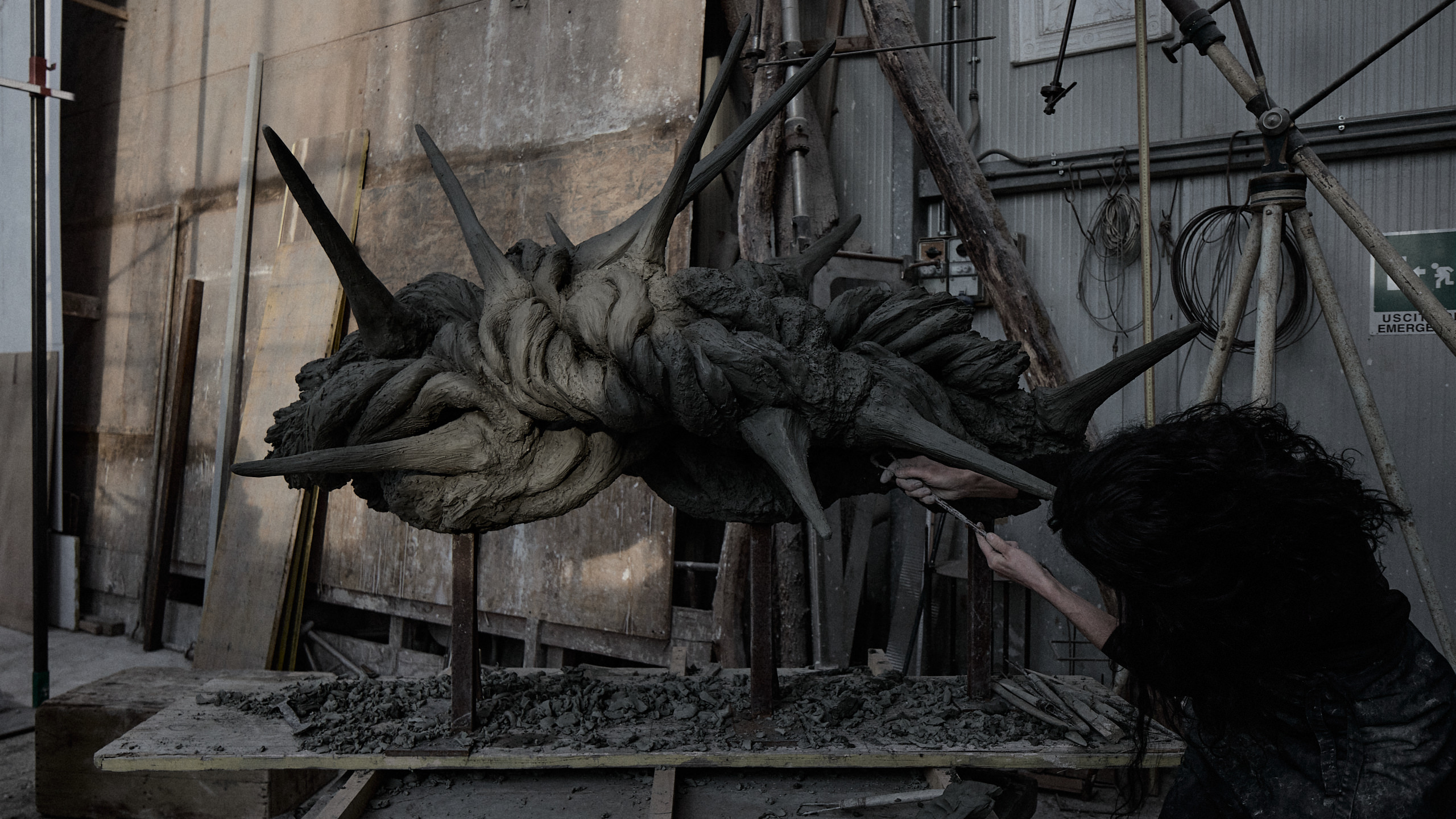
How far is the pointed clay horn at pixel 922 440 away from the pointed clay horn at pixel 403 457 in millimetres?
879

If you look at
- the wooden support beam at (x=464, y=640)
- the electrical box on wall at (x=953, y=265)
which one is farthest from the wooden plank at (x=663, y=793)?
the electrical box on wall at (x=953, y=265)

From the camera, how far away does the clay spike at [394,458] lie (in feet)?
5.49

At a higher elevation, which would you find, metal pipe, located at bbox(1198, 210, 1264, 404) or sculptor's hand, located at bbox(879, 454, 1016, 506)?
metal pipe, located at bbox(1198, 210, 1264, 404)

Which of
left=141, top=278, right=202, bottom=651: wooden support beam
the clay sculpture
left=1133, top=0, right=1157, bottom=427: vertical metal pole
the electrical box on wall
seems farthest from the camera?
left=141, top=278, right=202, bottom=651: wooden support beam

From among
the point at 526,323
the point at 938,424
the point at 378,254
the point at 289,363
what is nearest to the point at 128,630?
the point at 289,363

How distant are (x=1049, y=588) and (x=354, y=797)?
5.43 feet

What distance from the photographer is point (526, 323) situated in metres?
1.87

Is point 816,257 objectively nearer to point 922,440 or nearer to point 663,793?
point 922,440

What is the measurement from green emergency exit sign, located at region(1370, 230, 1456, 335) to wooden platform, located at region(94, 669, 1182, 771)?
101 inches

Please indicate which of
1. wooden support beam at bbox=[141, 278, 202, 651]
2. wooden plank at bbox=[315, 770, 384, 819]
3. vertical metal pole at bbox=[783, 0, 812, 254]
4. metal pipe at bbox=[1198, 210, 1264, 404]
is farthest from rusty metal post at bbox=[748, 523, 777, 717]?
wooden support beam at bbox=[141, 278, 202, 651]

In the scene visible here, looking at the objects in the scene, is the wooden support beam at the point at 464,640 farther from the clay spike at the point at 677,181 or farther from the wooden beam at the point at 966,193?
the wooden beam at the point at 966,193

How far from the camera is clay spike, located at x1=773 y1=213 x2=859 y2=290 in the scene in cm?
229

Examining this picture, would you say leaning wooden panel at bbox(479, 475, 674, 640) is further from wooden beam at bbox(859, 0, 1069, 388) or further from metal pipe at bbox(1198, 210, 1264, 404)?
metal pipe at bbox(1198, 210, 1264, 404)

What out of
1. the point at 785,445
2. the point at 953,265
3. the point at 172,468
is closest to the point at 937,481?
the point at 785,445
